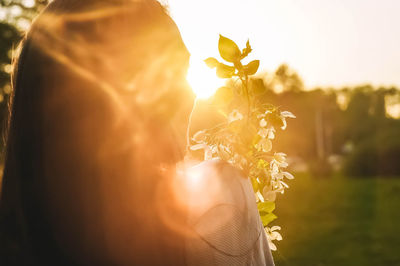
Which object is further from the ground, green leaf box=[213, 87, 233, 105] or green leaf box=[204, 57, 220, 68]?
green leaf box=[204, 57, 220, 68]

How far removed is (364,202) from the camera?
16.8 metres

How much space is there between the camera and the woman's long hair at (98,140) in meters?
1.11

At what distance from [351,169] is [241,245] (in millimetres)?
29403

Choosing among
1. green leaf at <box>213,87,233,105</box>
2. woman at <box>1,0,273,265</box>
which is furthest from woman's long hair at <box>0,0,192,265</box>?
green leaf at <box>213,87,233,105</box>

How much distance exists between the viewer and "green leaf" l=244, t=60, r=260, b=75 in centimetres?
136

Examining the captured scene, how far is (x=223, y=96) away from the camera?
1467 millimetres

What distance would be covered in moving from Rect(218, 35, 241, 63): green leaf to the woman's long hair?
0.72ft

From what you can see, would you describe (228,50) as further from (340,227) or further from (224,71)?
(340,227)

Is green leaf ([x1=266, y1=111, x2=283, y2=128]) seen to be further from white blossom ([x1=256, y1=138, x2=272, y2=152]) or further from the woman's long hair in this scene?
the woman's long hair

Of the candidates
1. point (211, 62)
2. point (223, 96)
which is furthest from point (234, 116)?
point (211, 62)

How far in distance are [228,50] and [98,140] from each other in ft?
1.70

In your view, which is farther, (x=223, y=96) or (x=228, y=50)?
(x=223, y=96)

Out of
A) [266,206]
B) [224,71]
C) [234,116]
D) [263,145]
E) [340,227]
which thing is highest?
[224,71]

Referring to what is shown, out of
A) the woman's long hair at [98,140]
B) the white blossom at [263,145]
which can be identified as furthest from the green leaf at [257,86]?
the woman's long hair at [98,140]
